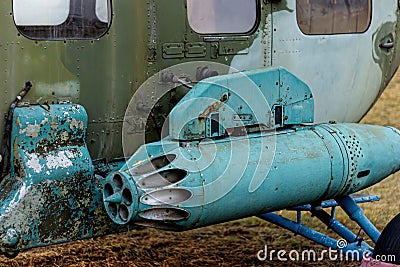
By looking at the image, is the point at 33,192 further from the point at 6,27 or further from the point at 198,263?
the point at 198,263

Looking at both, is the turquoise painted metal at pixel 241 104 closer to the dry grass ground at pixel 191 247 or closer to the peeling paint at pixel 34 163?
the peeling paint at pixel 34 163

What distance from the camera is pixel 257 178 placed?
12.9 feet

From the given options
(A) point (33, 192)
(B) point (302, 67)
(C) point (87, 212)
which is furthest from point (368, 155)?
(A) point (33, 192)

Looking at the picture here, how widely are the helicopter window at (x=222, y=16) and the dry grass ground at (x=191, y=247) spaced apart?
1.85 m

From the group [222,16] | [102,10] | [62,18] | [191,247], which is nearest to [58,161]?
[62,18]

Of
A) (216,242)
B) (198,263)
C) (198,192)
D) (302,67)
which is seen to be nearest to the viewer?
(198,192)

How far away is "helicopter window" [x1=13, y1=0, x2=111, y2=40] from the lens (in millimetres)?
3911

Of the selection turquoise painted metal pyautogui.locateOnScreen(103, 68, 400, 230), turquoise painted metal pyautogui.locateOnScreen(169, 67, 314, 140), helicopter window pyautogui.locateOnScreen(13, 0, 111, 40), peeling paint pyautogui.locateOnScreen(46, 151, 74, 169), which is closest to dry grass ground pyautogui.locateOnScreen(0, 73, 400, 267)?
turquoise painted metal pyautogui.locateOnScreen(103, 68, 400, 230)

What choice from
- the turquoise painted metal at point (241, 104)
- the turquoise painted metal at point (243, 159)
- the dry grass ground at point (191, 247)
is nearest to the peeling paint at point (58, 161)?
the turquoise painted metal at point (243, 159)

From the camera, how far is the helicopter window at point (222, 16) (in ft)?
14.6

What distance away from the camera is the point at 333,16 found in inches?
197

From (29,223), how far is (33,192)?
16cm

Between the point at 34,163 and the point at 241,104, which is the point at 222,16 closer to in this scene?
the point at 241,104

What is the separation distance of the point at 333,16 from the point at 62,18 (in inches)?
74.2
